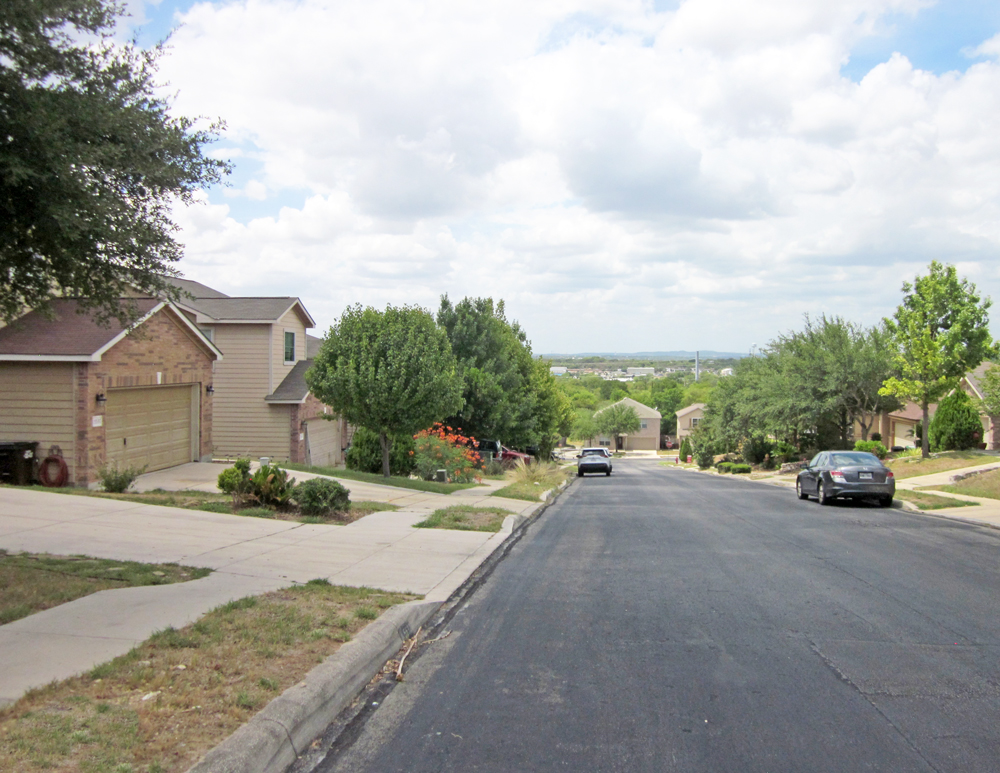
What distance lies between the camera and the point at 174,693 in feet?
16.1

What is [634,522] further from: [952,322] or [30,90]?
[952,322]

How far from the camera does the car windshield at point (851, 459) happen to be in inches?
775

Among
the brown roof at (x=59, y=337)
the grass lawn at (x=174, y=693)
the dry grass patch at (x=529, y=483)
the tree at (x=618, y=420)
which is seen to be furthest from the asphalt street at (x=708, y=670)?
the tree at (x=618, y=420)

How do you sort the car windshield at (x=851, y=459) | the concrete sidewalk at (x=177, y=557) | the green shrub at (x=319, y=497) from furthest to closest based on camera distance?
the car windshield at (x=851, y=459)
the green shrub at (x=319, y=497)
the concrete sidewalk at (x=177, y=557)

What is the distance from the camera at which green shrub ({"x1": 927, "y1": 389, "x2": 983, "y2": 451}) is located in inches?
1275

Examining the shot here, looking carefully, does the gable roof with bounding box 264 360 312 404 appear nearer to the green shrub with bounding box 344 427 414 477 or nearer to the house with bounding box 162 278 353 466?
the house with bounding box 162 278 353 466

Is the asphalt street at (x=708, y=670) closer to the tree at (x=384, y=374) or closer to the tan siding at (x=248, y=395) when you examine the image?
the tree at (x=384, y=374)

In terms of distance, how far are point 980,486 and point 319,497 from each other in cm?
1831

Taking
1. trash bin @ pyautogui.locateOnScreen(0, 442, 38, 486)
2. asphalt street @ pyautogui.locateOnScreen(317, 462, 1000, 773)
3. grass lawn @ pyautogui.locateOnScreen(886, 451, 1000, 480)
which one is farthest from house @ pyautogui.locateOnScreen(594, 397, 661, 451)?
asphalt street @ pyautogui.locateOnScreen(317, 462, 1000, 773)

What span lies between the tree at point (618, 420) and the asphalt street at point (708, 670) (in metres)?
103

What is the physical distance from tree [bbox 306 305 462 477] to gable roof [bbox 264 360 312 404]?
7886 millimetres

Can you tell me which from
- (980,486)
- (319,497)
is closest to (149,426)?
(319,497)

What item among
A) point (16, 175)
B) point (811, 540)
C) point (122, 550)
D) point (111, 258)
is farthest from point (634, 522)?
point (16, 175)

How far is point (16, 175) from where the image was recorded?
6.74m
